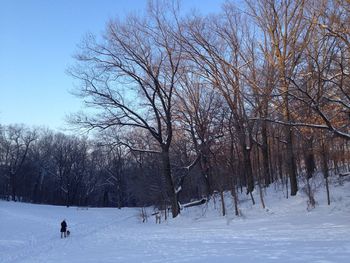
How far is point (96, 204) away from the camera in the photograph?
8444 cm

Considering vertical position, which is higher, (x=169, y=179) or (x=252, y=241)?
(x=169, y=179)

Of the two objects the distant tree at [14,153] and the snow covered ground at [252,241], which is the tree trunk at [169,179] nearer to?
the snow covered ground at [252,241]

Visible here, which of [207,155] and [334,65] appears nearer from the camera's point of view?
[334,65]

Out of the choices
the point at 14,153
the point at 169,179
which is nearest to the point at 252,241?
the point at 169,179

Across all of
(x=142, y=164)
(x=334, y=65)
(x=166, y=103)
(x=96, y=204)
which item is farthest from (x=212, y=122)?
(x=96, y=204)

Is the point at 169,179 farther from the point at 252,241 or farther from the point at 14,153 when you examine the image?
the point at 14,153

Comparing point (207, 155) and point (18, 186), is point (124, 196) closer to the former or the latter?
point (18, 186)

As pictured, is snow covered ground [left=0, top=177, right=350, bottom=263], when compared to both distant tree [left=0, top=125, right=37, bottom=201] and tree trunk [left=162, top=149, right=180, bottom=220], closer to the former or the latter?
tree trunk [left=162, top=149, right=180, bottom=220]

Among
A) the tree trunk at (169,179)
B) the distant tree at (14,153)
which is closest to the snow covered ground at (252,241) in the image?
the tree trunk at (169,179)

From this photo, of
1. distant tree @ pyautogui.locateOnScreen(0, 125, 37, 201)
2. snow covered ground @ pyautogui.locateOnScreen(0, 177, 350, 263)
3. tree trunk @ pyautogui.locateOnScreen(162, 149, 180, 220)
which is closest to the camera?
snow covered ground @ pyautogui.locateOnScreen(0, 177, 350, 263)

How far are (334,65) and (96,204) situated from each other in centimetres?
7389

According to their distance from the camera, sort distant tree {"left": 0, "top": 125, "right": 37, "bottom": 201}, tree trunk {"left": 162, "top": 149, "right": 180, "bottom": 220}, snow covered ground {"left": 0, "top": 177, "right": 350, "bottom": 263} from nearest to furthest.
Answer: snow covered ground {"left": 0, "top": 177, "right": 350, "bottom": 263} → tree trunk {"left": 162, "top": 149, "right": 180, "bottom": 220} → distant tree {"left": 0, "top": 125, "right": 37, "bottom": 201}

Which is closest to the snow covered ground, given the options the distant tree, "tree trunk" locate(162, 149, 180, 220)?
"tree trunk" locate(162, 149, 180, 220)

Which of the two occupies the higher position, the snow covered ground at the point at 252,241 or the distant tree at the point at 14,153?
the distant tree at the point at 14,153
